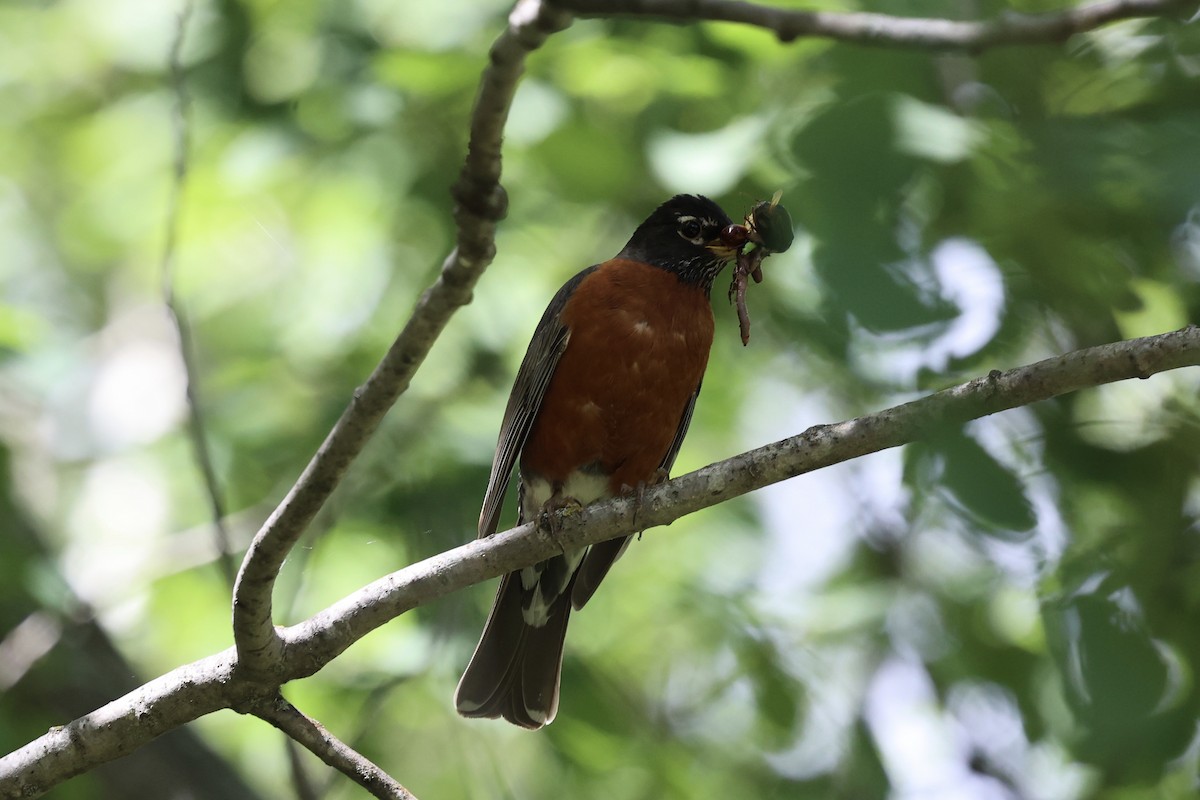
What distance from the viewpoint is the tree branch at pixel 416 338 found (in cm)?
225

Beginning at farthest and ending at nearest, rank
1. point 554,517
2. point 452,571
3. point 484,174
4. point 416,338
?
point 554,517 → point 452,571 → point 416,338 → point 484,174

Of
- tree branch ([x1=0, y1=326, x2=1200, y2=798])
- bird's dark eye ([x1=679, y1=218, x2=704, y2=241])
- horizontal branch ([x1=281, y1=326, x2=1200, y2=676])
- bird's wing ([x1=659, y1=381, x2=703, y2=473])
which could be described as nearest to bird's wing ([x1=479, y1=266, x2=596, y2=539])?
bird's dark eye ([x1=679, y1=218, x2=704, y2=241])

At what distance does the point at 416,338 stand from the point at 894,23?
1.29 m

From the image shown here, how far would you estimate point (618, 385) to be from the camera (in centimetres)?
520

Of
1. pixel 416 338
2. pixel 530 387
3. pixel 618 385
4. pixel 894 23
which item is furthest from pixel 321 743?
pixel 894 23

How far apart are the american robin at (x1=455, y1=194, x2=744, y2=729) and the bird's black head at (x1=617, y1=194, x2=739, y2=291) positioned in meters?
0.02

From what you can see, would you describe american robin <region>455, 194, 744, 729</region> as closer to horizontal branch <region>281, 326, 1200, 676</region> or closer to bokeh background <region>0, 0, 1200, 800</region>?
bokeh background <region>0, 0, 1200, 800</region>

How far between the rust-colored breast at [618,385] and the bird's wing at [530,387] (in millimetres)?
54

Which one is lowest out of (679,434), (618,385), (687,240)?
(679,434)

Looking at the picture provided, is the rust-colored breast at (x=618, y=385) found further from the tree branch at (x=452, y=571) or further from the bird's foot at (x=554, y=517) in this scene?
the tree branch at (x=452, y=571)

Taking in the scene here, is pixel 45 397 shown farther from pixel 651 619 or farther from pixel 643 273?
pixel 651 619

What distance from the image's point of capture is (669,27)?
542cm

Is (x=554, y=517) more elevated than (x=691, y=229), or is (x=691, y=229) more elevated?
(x=554, y=517)

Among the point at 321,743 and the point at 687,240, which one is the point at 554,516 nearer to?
the point at 321,743
